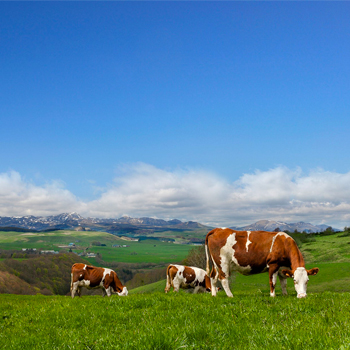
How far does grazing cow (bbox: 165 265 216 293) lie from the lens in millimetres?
25328

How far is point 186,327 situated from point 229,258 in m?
7.88

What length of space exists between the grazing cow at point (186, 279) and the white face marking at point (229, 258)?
1174 centimetres

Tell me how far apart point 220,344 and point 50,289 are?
590ft

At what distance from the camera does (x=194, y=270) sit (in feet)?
85.3

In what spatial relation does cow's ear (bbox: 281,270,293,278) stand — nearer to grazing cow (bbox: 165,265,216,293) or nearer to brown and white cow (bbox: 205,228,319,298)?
brown and white cow (bbox: 205,228,319,298)

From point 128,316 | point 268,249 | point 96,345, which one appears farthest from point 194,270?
point 96,345

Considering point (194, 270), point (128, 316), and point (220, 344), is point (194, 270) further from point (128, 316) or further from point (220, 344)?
point (220, 344)

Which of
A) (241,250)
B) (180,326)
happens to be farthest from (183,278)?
(180,326)

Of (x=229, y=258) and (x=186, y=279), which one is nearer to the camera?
(x=229, y=258)

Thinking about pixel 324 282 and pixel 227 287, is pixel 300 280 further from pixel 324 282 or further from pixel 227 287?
pixel 324 282

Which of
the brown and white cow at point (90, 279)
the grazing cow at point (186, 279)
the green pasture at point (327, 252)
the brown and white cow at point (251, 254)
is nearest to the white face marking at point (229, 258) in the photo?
the brown and white cow at point (251, 254)

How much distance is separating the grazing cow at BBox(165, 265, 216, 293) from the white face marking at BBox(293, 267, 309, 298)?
13.7 m

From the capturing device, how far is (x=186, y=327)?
6922 millimetres

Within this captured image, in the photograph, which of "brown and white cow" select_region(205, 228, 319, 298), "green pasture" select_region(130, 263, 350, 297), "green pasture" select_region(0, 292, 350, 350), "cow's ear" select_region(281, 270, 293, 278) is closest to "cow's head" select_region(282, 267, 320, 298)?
"cow's ear" select_region(281, 270, 293, 278)
